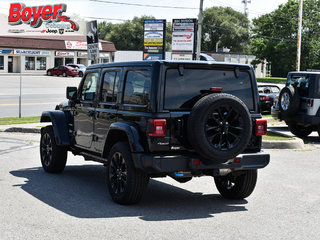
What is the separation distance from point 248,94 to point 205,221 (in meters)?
1.88

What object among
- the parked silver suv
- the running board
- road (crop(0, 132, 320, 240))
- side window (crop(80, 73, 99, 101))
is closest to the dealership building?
the parked silver suv

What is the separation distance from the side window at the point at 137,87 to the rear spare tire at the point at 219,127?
69 cm

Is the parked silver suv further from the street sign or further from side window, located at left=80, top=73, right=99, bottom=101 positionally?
side window, located at left=80, top=73, right=99, bottom=101

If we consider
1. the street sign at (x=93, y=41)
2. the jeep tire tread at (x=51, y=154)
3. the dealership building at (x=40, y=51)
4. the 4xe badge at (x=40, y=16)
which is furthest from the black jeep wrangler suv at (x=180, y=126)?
the 4xe badge at (x=40, y=16)

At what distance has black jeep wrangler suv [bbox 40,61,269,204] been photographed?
6391 millimetres

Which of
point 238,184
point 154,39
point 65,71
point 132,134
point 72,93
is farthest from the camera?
point 65,71

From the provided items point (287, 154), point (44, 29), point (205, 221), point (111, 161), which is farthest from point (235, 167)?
point (44, 29)

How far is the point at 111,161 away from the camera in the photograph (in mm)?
7137

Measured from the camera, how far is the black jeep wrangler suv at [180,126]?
6.39 metres

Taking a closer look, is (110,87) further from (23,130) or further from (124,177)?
(23,130)

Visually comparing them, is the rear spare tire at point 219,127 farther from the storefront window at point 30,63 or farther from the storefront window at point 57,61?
the storefront window at point 57,61

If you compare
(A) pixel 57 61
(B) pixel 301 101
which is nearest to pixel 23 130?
(B) pixel 301 101

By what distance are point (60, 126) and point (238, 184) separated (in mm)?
3249

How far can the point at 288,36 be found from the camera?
82.1m
